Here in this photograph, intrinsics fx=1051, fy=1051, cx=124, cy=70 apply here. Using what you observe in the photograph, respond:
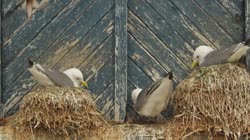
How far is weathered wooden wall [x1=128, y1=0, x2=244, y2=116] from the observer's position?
20.3 ft

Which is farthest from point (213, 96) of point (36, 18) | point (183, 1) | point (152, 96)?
point (36, 18)

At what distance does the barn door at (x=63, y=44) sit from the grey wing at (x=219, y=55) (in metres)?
0.52

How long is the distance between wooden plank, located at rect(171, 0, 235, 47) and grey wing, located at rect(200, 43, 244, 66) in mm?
289

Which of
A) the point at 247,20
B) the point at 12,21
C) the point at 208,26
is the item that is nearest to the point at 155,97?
the point at 208,26

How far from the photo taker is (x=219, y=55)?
233 inches

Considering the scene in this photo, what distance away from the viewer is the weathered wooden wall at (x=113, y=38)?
20.1 ft

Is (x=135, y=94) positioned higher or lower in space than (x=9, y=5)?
lower

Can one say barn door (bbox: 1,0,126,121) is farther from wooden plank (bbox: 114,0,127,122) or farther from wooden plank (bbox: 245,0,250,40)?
wooden plank (bbox: 245,0,250,40)

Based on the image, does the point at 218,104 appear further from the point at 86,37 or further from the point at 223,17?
the point at 86,37

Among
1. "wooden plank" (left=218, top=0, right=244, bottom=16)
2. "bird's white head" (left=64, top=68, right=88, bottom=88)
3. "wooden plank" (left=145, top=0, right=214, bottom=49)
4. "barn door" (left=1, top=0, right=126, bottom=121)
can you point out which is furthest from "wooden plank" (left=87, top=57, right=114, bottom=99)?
"wooden plank" (left=218, top=0, right=244, bottom=16)

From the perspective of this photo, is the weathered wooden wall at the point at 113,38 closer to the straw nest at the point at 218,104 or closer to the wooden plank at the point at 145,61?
the wooden plank at the point at 145,61

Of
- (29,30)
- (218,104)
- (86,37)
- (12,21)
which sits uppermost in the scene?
(12,21)

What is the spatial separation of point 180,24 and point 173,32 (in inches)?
2.5

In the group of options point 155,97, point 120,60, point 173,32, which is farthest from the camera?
point 173,32
